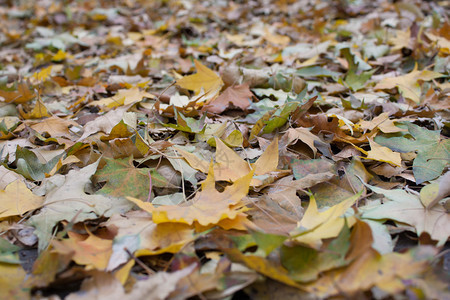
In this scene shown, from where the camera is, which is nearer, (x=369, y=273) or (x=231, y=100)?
(x=369, y=273)

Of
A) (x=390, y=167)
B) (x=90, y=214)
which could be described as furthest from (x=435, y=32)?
(x=90, y=214)

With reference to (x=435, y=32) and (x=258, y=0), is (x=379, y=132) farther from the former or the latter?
(x=258, y=0)

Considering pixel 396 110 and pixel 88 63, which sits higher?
pixel 396 110

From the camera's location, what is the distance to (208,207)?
0.79m

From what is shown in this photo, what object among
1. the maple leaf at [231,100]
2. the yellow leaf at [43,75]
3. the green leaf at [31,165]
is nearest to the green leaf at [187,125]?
the maple leaf at [231,100]

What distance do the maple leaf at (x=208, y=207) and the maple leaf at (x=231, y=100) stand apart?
53 centimetres

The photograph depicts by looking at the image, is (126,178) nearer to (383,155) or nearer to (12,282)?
(12,282)

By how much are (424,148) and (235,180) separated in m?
0.61

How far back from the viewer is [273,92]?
4.92 ft

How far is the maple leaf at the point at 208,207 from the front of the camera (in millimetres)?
741

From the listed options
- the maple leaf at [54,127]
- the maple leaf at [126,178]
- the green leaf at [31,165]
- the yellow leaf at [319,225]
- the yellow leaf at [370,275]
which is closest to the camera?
the yellow leaf at [370,275]

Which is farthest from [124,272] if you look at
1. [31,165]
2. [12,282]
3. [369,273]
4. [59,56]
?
[59,56]

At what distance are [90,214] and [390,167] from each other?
2.79ft

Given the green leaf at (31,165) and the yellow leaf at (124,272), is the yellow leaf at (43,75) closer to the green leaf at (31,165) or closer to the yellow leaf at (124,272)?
the green leaf at (31,165)
